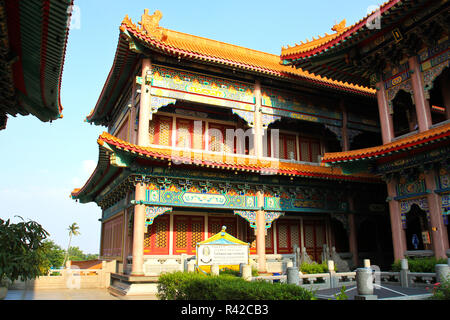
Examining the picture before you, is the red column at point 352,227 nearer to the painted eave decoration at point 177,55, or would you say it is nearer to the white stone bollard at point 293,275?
the painted eave decoration at point 177,55

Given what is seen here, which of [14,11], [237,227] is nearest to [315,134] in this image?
[237,227]

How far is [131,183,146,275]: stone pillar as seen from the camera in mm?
13159

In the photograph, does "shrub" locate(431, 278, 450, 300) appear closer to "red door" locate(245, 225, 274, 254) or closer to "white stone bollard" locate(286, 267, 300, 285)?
"white stone bollard" locate(286, 267, 300, 285)

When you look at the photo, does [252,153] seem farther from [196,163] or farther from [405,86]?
[405,86]

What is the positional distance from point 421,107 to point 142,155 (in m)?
9.63

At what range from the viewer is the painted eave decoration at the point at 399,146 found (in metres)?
11.0

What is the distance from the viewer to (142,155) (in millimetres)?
12805

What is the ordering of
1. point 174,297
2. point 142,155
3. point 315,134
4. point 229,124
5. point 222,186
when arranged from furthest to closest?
point 315,134
point 229,124
point 222,186
point 142,155
point 174,297

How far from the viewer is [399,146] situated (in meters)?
12.0

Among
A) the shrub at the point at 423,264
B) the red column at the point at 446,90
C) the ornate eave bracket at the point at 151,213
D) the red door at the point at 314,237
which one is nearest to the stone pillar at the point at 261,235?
the red door at the point at 314,237

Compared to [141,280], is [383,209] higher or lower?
higher

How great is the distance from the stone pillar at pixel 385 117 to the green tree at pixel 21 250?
12.0 metres

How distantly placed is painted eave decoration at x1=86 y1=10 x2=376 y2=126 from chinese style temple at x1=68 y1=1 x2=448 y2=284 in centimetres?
6

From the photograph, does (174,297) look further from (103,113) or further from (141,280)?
(103,113)
